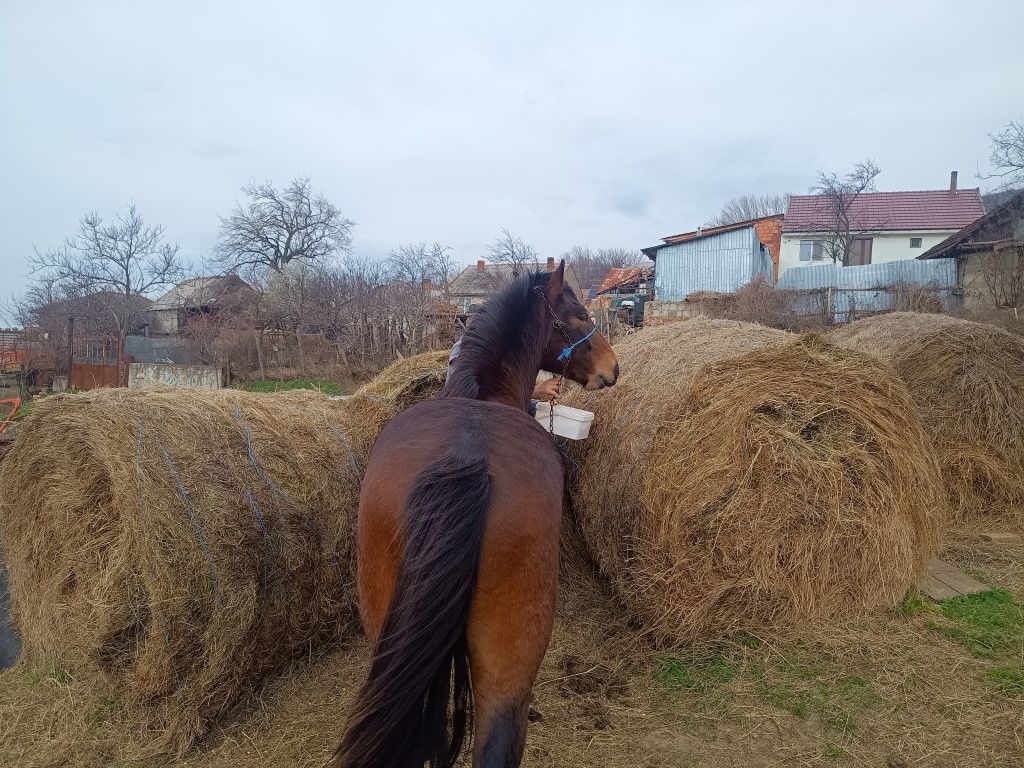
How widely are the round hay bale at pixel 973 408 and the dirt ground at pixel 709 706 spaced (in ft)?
8.22

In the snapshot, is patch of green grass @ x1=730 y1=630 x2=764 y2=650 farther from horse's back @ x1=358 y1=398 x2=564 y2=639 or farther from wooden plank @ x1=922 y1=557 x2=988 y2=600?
horse's back @ x1=358 y1=398 x2=564 y2=639

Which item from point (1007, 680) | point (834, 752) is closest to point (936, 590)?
point (1007, 680)

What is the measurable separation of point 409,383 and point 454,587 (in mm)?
2779

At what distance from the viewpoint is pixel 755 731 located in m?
3.00

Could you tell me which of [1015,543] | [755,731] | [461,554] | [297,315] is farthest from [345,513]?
[297,315]

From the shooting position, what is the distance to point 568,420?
13.2ft

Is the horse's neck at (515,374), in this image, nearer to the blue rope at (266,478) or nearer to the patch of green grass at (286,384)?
Result: the blue rope at (266,478)

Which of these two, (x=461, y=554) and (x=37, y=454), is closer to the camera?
(x=461, y=554)

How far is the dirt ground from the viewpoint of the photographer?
9.34 feet

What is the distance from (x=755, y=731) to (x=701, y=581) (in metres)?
0.80

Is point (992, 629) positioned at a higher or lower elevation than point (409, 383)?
lower

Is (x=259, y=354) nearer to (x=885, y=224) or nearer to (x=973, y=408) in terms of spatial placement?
(x=973, y=408)

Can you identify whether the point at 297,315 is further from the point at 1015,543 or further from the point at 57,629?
the point at 1015,543

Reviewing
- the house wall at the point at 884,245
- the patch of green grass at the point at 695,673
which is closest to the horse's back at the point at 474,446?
the patch of green grass at the point at 695,673
